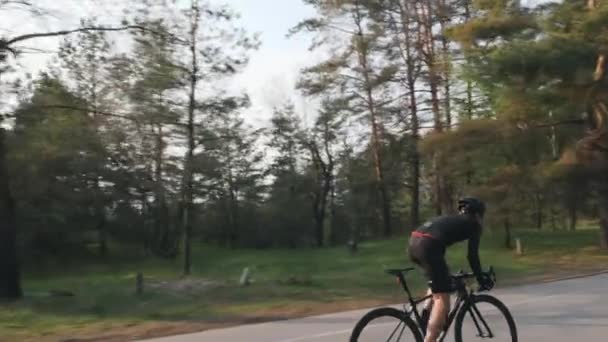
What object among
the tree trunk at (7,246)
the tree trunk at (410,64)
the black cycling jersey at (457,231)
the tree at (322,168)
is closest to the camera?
the black cycling jersey at (457,231)

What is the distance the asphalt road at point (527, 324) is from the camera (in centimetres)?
950

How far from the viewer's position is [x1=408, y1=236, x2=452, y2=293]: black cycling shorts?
283 inches

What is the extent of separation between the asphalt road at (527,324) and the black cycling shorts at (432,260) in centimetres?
67

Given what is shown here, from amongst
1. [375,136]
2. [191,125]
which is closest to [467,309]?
[191,125]

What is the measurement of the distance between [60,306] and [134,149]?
15760mm

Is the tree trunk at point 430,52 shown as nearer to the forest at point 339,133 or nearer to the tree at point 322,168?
the forest at point 339,133

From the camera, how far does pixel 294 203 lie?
58906mm

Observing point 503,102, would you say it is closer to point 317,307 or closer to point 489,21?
point 489,21

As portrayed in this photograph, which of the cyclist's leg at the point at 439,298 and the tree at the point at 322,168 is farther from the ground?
the tree at the point at 322,168

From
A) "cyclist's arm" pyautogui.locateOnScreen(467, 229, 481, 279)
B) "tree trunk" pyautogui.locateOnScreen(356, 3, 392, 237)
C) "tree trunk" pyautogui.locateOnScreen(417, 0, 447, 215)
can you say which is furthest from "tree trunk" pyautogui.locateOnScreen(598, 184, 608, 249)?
"cyclist's arm" pyautogui.locateOnScreen(467, 229, 481, 279)

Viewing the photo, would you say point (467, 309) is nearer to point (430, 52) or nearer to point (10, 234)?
point (10, 234)

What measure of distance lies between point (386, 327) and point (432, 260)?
0.86 metres

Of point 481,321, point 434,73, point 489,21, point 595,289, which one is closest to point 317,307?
point 595,289

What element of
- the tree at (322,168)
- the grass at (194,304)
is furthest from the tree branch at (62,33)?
the tree at (322,168)
